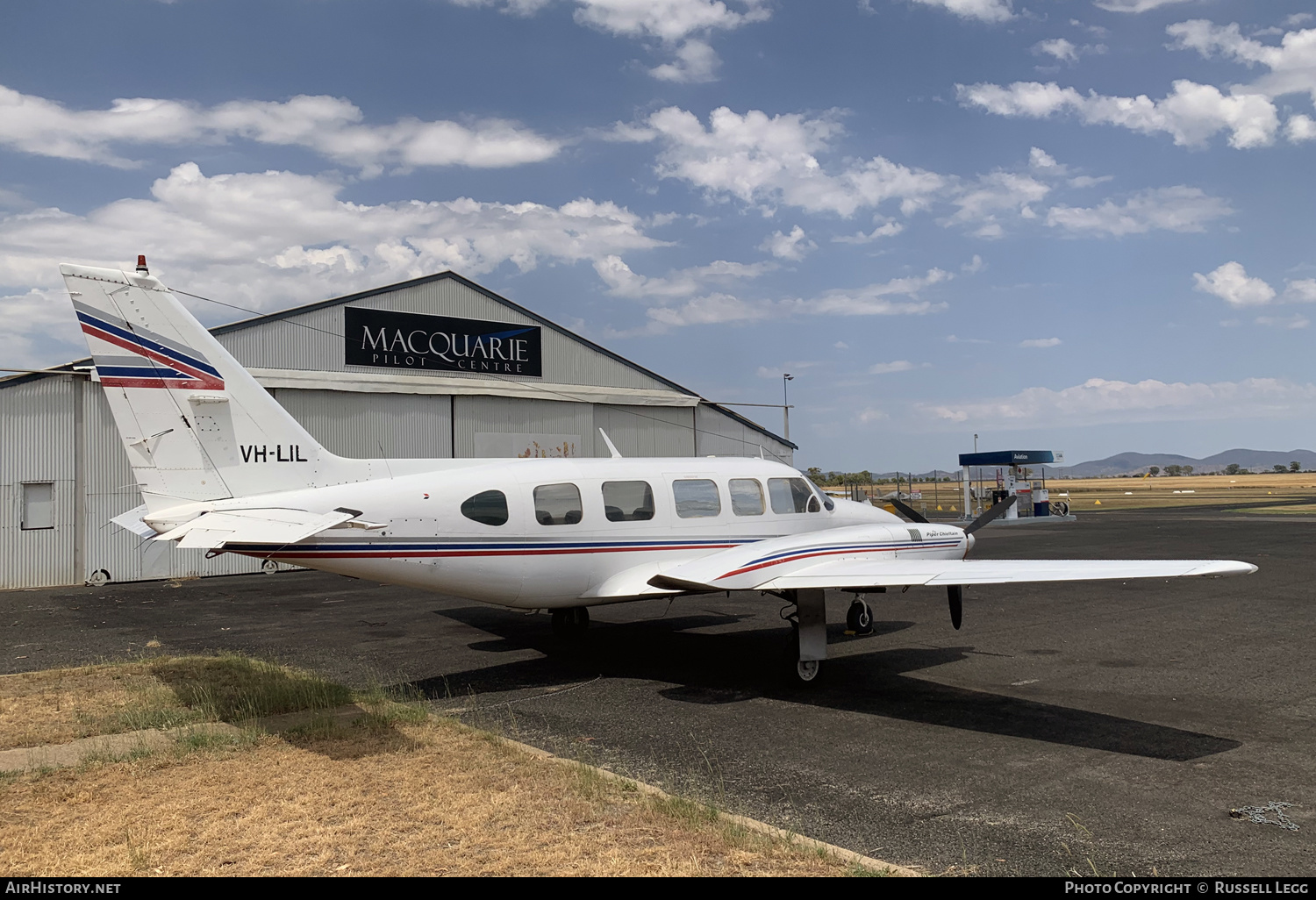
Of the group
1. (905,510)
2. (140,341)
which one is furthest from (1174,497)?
(140,341)

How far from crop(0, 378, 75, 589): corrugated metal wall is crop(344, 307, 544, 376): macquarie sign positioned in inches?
291

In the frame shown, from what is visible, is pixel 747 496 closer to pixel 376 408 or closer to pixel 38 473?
pixel 376 408

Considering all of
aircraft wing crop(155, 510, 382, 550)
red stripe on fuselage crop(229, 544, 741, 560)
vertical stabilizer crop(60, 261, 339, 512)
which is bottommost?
red stripe on fuselage crop(229, 544, 741, 560)

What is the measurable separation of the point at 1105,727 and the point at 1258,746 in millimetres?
1239

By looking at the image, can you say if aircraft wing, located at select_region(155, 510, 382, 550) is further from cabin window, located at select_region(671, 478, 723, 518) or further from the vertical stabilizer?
cabin window, located at select_region(671, 478, 723, 518)

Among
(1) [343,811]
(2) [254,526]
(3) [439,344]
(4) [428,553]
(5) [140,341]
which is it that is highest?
(3) [439,344]

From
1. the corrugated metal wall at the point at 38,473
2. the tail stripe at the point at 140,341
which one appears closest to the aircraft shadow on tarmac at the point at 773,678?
the tail stripe at the point at 140,341

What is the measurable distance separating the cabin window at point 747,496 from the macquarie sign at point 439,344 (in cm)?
1703

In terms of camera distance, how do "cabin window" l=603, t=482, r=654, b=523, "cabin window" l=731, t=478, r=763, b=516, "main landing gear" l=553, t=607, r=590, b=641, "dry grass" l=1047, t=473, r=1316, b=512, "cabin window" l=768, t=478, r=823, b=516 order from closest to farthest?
"cabin window" l=603, t=482, r=654, b=523 < "cabin window" l=731, t=478, r=763, b=516 < "cabin window" l=768, t=478, r=823, b=516 < "main landing gear" l=553, t=607, r=590, b=641 < "dry grass" l=1047, t=473, r=1316, b=512

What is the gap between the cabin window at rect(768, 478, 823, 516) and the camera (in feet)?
42.4

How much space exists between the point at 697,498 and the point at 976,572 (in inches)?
155

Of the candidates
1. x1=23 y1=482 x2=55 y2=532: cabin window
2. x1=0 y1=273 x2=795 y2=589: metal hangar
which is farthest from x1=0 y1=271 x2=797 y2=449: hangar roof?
x1=23 y1=482 x2=55 y2=532: cabin window

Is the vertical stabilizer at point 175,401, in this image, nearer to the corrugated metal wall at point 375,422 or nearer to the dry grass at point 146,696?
the dry grass at point 146,696

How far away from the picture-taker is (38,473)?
2216cm
